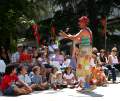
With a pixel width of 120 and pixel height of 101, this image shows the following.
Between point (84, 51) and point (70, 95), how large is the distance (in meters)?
1.44

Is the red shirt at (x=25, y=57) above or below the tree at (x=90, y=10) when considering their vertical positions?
below

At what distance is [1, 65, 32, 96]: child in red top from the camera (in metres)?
14.7

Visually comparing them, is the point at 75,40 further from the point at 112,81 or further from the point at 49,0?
the point at 49,0

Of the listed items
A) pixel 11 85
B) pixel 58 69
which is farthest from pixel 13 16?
pixel 11 85

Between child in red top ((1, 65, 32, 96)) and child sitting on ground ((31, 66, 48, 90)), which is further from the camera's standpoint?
child sitting on ground ((31, 66, 48, 90))

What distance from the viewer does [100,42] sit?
30719 mm

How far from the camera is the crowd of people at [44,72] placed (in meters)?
15.1

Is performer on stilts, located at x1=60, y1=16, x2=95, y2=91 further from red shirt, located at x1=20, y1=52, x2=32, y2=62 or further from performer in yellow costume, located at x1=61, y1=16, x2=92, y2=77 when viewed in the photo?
red shirt, located at x1=20, y1=52, x2=32, y2=62

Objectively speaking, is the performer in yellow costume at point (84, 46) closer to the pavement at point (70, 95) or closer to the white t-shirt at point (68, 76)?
the pavement at point (70, 95)

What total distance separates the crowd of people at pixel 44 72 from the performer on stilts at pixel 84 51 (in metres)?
0.14

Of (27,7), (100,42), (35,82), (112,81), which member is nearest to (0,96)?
(35,82)

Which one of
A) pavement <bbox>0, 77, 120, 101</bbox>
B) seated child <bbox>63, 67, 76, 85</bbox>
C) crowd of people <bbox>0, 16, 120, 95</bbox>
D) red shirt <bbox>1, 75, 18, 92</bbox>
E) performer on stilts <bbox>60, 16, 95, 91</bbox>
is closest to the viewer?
pavement <bbox>0, 77, 120, 101</bbox>

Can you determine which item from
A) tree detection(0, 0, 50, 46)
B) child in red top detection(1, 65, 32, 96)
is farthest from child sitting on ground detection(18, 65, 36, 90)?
tree detection(0, 0, 50, 46)

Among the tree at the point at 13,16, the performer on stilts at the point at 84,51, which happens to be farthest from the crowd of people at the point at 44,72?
the tree at the point at 13,16
